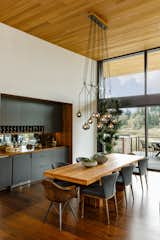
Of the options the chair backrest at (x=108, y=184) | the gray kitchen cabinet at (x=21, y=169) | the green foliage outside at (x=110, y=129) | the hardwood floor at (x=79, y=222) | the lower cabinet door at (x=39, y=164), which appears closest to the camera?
the hardwood floor at (x=79, y=222)

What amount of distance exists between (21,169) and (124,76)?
187 inches

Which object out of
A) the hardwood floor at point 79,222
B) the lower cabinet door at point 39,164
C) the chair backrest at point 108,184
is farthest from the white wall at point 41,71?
the chair backrest at point 108,184

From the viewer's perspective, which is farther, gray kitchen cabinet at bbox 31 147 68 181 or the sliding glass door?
the sliding glass door

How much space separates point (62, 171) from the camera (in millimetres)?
3551

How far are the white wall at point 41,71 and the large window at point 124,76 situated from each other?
124 centimetres

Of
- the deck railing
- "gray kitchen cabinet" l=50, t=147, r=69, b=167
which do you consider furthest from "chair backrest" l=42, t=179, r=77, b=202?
the deck railing

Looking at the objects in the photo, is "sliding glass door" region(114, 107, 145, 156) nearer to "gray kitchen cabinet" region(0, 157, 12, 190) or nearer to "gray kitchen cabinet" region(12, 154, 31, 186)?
"gray kitchen cabinet" region(12, 154, 31, 186)

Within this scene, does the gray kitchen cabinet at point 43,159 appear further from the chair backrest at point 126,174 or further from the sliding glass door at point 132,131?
the chair backrest at point 126,174

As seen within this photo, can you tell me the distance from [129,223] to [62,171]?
1.41 meters

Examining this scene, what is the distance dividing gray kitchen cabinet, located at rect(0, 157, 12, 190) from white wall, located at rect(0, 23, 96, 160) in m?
1.66

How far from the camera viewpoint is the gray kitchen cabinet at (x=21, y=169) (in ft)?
16.0

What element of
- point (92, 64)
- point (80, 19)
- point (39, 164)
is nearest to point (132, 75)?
point (92, 64)

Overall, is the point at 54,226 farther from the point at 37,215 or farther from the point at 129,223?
the point at 129,223

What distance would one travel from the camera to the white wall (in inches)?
187
